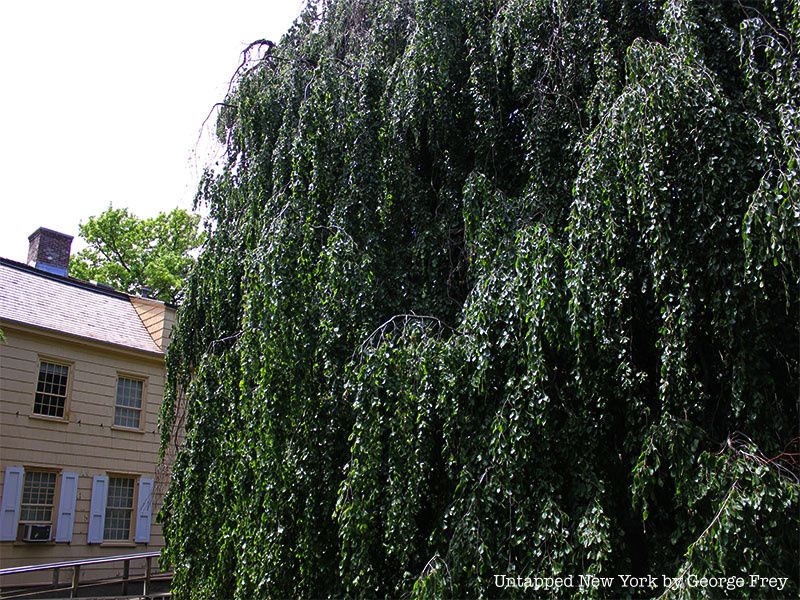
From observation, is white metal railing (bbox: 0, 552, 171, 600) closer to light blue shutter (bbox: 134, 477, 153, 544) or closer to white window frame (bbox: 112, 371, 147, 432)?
light blue shutter (bbox: 134, 477, 153, 544)

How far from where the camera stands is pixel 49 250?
59.3 feet

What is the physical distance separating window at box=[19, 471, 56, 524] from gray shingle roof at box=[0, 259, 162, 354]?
2.82m

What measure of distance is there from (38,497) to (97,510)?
1.16m

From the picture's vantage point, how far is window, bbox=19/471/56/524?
13.7 meters

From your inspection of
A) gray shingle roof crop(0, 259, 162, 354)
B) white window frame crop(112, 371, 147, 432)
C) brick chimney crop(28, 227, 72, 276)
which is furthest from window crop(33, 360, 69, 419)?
brick chimney crop(28, 227, 72, 276)

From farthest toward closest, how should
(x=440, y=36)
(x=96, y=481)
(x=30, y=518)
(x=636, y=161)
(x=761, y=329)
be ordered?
1. (x=96, y=481)
2. (x=30, y=518)
3. (x=440, y=36)
4. (x=636, y=161)
5. (x=761, y=329)

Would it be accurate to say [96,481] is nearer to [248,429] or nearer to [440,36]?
[248,429]

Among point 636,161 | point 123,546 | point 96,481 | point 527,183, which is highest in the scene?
point 527,183

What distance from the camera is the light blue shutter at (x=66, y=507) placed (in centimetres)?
1386

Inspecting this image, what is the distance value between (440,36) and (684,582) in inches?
213

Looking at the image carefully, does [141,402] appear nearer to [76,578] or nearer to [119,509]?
[119,509]

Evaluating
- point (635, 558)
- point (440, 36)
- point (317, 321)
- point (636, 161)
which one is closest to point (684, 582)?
point (635, 558)

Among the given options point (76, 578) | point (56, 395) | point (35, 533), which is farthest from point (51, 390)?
point (76, 578)

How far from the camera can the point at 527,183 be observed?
690cm
